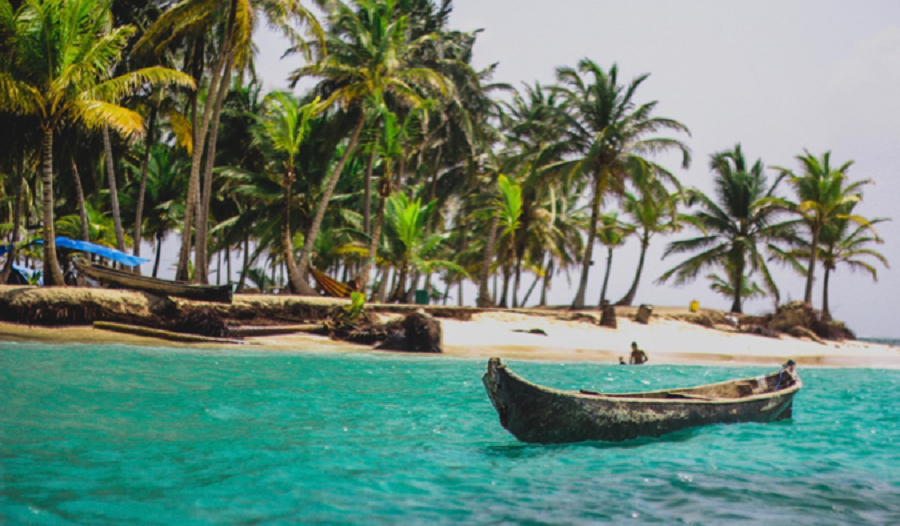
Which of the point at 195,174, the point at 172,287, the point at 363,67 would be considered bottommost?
the point at 172,287

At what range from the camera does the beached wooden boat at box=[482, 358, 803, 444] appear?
23.6 feet

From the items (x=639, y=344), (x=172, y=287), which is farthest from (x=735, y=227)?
(x=172, y=287)

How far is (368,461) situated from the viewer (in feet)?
23.2

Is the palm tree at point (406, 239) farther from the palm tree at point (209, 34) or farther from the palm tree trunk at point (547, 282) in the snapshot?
the palm tree trunk at point (547, 282)

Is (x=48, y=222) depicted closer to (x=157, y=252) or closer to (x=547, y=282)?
(x=157, y=252)

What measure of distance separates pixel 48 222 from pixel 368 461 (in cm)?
1464

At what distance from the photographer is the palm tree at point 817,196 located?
32.8 m

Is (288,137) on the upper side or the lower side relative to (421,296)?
upper

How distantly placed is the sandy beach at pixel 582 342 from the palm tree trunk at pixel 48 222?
7.39 ft

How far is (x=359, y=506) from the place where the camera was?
18.3 ft

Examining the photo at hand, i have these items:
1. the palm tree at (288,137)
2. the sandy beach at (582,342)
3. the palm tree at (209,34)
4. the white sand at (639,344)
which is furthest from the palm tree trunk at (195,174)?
the white sand at (639,344)

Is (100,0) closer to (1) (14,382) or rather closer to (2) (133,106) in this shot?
(2) (133,106)

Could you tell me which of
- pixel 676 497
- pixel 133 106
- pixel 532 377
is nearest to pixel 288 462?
pixel 676 497

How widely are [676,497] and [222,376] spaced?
895cm
